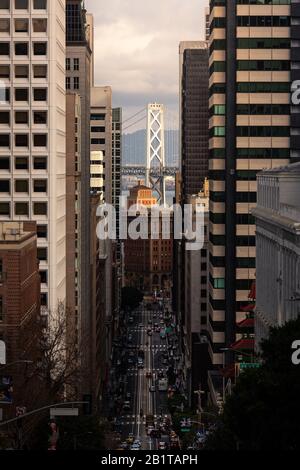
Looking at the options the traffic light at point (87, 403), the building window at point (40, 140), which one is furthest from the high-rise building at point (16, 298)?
the traffic light at point (87, 403)

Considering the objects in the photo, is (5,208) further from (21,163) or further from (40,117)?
(40,117)

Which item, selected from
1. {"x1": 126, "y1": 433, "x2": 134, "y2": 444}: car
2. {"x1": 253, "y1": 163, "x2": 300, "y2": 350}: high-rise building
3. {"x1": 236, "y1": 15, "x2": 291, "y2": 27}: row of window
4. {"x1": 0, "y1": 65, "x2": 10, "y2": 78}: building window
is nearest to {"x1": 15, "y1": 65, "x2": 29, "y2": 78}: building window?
{"x1": 0, "y1": 65, "x2": 10, "y2": 78}: building window

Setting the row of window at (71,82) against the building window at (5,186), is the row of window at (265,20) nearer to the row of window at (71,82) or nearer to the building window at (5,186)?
the row of window at (71,82)

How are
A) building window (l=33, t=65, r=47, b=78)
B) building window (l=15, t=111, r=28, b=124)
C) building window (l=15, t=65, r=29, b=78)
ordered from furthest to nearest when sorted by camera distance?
building window (l=33, t=65, r=47, b=78) → building window (l=15, t=111, r=28, b=124) → building window (l=15, t=65, r=29, b=78)

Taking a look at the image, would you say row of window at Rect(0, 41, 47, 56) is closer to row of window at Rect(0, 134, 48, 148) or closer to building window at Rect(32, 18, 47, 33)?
building window at Rect(32, 18, 47, 33)

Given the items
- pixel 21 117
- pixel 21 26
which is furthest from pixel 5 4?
pixel 21 117
